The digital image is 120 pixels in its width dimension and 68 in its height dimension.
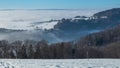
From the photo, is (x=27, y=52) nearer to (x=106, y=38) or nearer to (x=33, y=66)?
(x=33, y=66)

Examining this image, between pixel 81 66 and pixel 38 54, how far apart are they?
57.6 m

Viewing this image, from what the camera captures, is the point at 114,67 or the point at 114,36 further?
the point at 114,36

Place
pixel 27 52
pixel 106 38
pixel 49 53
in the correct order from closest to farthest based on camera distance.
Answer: pixel 27 52, pixel 49 53, pixel 106 38

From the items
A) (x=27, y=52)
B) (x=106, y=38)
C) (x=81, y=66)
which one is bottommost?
(x=106, y=38)

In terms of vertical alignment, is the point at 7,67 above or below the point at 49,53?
above

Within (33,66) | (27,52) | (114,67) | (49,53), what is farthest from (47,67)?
(49,53)

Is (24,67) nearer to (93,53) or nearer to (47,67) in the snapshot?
(47,67)

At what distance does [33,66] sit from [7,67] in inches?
78.0

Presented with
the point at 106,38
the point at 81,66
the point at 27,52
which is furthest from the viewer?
the point at 106,38

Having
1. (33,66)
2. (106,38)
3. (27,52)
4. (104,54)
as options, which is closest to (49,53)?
(27,52)

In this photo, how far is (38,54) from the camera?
77625mm

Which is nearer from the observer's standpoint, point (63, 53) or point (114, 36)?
point (63, 53)

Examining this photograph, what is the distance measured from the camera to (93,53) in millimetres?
85562

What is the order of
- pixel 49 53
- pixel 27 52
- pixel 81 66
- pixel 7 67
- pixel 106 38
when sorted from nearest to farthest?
pixel 7 67
pixel 81 66
pixel 27 52
pixel 49 53
pixel 106 38
